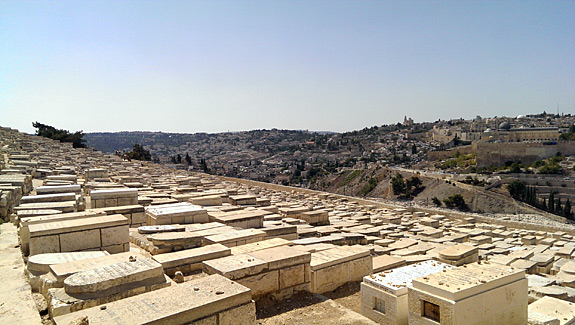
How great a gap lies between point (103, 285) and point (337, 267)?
2669 mm

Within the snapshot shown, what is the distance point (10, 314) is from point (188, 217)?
3.16 metres

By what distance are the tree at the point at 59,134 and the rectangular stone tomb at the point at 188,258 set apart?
118 feet

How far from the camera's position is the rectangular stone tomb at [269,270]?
→ 3.62 meters

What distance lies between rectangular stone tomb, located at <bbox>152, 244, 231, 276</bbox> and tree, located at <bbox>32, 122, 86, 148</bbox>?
35.9 metres

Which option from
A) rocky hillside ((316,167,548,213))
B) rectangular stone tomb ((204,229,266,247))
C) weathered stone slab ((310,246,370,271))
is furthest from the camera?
rocky hillside ((316,167,548,213))

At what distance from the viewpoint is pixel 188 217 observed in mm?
5879

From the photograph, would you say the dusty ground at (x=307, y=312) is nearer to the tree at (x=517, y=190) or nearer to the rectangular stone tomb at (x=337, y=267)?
the rectangular stone tomb at (x=337, y=267)

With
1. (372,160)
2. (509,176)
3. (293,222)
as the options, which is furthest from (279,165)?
(293,222)

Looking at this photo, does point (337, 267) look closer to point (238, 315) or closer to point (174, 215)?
point (238, 315)

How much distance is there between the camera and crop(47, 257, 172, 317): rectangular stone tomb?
2713 mm

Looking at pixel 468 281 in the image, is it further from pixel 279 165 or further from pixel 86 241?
pixel 279 165

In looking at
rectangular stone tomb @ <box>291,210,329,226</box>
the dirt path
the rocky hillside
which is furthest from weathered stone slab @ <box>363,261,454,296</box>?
the rocky hillside

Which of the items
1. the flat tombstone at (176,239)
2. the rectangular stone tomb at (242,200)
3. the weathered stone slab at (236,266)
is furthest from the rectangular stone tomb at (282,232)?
the rectangular stone tomb at (242,200)

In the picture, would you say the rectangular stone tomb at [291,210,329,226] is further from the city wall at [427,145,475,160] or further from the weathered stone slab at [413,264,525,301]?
the city wall at [427,145,475,160]
